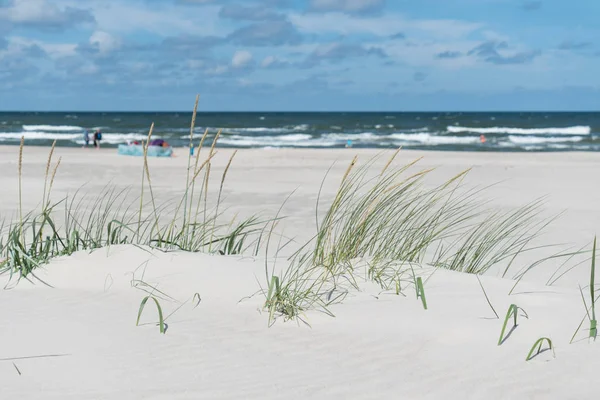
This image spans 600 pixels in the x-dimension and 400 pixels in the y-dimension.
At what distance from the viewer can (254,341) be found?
2732mm

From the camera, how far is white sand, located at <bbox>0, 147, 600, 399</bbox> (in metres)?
2.30

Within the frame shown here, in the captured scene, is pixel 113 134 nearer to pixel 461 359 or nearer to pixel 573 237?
pixel 573 237

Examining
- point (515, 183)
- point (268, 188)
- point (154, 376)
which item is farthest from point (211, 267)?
point (515, 183)

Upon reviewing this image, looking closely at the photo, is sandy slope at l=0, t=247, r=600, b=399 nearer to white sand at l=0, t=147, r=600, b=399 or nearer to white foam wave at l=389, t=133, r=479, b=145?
white sand at l=0, t=147, r=600, b=399

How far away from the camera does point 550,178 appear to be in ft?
49.2

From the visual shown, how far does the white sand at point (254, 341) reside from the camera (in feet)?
7.54

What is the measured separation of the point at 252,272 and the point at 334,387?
128 centimetres

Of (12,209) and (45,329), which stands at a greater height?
(45,329)

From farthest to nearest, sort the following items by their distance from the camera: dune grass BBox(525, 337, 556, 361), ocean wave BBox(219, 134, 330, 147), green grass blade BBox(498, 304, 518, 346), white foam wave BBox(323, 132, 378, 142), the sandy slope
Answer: white foam wave BBox(323, 132, 378, 142) < ocean wave BBox(219, 134, 330, 147) < green grass blade BBox(498, 304, 518, 346) < dune grass BBox(525, 337, 556, 361) < the sandy slope

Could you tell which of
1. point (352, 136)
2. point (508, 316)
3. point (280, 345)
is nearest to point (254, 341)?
point (280, 345)

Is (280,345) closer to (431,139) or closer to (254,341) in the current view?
(254,341)

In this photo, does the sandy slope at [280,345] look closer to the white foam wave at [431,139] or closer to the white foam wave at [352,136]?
the white foam wave at [431,139]

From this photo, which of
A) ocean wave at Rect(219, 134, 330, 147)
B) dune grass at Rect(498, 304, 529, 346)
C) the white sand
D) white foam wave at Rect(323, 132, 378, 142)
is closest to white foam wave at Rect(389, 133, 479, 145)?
white foam wave at Rect(323, 132, 378, 142)

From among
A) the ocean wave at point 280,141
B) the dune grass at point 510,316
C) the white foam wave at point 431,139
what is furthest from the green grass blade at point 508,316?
the white foam wave at point 431,139
